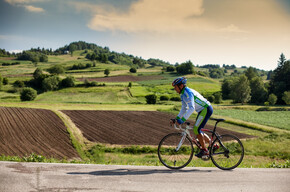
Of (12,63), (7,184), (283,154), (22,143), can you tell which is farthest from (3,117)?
(12,63)

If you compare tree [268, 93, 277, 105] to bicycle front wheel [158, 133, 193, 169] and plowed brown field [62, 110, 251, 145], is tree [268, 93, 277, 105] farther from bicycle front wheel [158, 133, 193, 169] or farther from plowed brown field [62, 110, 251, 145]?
bicycle front wheel [158, 133, 193, 169]

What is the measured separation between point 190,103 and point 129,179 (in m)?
2.73

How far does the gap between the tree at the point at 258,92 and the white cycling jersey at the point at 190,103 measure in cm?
7936

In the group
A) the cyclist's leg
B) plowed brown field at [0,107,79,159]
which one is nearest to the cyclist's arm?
the cyclist's leg

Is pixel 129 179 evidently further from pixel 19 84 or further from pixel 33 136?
pixel 19 84

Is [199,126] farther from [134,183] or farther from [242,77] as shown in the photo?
[242,77]

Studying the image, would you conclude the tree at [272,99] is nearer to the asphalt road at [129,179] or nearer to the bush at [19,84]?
the asphalt road at [129,179]

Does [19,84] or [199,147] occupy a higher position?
[19,84]

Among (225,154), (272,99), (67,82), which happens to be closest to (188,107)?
(225,154)

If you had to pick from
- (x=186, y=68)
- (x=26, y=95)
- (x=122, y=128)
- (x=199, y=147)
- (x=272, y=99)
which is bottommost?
(x=122, y=128)

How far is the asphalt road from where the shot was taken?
483 centimetres

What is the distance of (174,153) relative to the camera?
7.14m

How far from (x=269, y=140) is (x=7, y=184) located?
86.8 feet

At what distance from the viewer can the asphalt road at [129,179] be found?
483 centimetres
